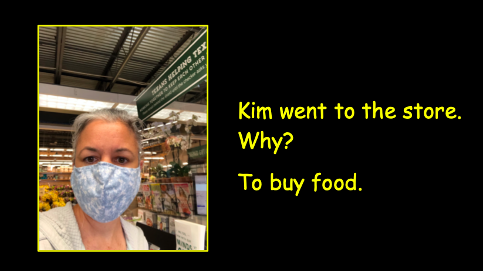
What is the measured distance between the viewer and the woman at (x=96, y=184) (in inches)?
60.7

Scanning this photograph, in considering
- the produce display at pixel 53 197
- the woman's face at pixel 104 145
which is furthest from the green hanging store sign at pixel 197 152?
the produce display at pixel 53 197

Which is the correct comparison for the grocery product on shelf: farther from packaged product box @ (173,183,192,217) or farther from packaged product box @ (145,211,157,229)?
packaged product box @ (173,183,192,217)

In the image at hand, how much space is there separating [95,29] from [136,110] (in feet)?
3.84

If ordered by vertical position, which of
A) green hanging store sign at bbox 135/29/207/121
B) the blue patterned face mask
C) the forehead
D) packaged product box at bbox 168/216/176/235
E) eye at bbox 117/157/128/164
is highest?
green hanging store sign at bbox 135/29/207/121

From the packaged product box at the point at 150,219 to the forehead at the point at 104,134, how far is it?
31.4 inches

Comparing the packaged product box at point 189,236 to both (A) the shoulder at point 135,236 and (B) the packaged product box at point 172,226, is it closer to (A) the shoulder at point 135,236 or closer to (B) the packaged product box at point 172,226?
(B) the packaged product box at point 172,226

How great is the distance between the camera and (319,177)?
4.79 feet

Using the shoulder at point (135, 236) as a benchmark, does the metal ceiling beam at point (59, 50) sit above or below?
above

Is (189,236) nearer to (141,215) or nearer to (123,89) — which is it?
(141,215)

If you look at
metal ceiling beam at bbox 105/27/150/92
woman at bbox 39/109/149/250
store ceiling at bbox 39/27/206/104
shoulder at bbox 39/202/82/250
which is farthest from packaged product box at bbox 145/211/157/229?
metal ceiling beam at bbox 105/27/150/92

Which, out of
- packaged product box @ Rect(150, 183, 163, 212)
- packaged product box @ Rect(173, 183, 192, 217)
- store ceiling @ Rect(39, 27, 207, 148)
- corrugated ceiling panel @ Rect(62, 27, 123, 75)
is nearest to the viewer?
packaged product box @ Rect(173, 183, 192, 217)

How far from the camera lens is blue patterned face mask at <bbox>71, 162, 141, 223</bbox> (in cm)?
154

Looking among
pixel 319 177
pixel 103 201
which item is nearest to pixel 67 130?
pixel 103 201

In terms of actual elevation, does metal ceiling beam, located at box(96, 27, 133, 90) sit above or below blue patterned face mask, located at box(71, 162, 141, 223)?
above
